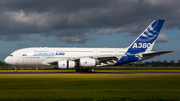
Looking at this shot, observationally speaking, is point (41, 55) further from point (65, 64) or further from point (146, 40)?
point (146, 40)

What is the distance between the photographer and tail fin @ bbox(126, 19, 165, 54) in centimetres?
4109

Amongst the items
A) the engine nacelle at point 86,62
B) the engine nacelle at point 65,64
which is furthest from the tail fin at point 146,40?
the engine nacelle at point 65,64

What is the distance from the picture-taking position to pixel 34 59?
3725 cm

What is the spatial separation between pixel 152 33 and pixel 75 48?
658 inches

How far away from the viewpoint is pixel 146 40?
41.3m

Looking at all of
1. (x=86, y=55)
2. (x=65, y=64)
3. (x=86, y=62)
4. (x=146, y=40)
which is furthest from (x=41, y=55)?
(x=146, y=40)

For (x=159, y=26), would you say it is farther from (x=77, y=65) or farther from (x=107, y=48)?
(x=77, y=65)

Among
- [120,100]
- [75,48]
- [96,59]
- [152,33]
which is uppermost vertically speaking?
[152,33]

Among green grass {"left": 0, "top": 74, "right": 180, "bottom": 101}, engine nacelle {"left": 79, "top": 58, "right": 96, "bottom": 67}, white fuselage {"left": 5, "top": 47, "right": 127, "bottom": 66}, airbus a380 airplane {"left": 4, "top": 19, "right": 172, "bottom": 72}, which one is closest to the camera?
green grass {"left": 0, "top": 74, "right": 180, "bottom": 101}

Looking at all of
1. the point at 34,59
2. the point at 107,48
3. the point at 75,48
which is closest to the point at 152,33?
the point at 107,48

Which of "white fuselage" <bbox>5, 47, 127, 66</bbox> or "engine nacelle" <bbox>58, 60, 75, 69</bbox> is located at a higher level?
"white fuselage" <bbox>5, 47, 127, 66</bbox>

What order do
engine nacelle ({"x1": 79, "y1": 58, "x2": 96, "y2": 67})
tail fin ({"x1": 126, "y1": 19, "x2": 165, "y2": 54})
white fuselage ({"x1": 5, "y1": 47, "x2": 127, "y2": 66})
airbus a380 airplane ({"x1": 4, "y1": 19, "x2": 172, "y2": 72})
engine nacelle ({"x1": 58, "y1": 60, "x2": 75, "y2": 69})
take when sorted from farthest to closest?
tail fin ({"x1": 126, "y1": 19, "x2": 165, "y2": 54}), white fuselage ({"x1": 5, "y1": 47, "x2": 127, "y2": 66}), airbus a380 airplane ({"x1": 4, "y1": 19, "x2": 172, "y2": 72}), engine nacelle ({"x1": 79, "y1": 58, "x2": 96, "y2": 67}), engine nacelle ({"x1": 58, "y1": 60, "x2": 75, "y2": 69})

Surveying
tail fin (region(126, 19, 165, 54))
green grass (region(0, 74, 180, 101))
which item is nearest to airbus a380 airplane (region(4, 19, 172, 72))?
tail fin (region(126, 19, 165, 54))

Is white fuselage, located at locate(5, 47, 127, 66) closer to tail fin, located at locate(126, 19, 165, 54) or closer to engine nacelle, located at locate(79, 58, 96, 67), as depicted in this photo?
engine nacelle, located at locate(79, 58, 96, 67)
